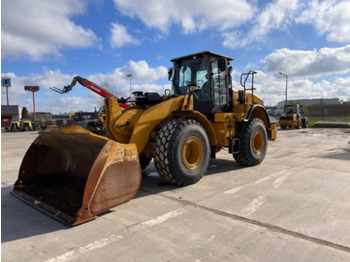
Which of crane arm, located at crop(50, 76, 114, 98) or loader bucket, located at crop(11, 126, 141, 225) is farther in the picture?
crane arm, located at crop(50, 76, 114, 98)

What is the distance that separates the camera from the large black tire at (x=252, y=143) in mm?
6934

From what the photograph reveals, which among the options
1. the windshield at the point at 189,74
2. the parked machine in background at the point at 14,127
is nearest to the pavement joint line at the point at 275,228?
the windshield at the point at 189,74

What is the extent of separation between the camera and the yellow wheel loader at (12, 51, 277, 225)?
3.80 meters

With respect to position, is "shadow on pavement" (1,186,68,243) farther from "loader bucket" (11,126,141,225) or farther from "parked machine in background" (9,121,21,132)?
"parked machine in background" (9,121,21,132)

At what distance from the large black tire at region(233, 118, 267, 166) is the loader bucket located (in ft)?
11.9

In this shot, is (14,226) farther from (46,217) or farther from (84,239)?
(84,239)

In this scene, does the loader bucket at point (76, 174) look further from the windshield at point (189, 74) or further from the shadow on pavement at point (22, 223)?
the windshield at point (189, 74)

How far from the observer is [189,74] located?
261 inches

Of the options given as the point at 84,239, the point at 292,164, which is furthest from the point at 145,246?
the point at 292,164

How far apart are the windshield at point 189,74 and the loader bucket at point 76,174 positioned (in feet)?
9.20

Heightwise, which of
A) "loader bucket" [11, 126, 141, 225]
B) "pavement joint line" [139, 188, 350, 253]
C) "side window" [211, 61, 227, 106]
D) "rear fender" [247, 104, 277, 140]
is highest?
"side window" [211, 61, 227, 106]

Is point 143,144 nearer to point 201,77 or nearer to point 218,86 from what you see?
point 201,77

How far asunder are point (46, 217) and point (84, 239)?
3.27 feet

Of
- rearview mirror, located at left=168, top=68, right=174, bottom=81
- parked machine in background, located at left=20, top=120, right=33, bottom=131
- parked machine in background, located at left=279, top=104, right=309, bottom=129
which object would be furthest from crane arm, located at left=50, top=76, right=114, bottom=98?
parked machine in background, located at left=20, top=120, right=33, bottom=131
